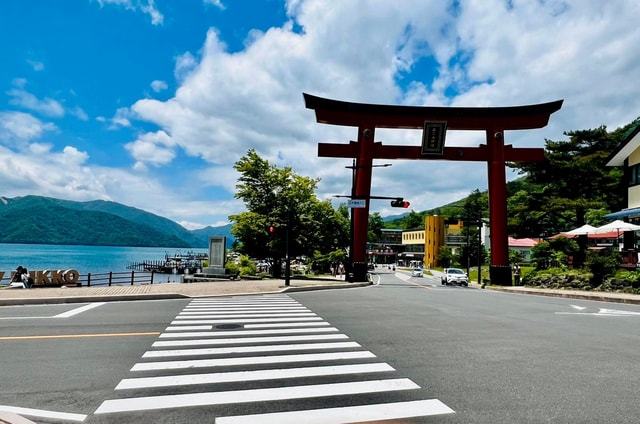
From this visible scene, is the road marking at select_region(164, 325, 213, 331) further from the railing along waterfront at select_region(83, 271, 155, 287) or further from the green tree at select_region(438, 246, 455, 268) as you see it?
the green tree at select_region(438, 246, 455, 268)

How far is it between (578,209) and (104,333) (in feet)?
124

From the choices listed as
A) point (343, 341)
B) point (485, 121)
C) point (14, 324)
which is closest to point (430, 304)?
point (343, 341)

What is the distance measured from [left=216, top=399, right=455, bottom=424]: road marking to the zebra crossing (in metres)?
0.01

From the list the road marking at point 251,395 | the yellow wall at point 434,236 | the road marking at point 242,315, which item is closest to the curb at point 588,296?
the road marking at point 242,315

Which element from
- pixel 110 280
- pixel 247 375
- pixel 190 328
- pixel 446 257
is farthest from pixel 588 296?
pixel 446 257

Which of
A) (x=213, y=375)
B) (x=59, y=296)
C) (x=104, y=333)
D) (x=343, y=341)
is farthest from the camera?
(x=59, y=296)

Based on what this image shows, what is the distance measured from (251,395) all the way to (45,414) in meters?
2.31

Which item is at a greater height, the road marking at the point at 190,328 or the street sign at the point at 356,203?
the street sign at the point at 356,203

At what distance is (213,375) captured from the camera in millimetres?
5891

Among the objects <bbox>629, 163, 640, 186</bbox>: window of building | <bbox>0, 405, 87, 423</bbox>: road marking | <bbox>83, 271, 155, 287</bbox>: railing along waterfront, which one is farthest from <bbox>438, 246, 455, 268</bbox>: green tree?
A: <bbox>0, 405, 87, 423</bbox>: road marking

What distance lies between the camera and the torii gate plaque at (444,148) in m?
27.9

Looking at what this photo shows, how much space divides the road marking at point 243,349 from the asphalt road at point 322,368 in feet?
0.07

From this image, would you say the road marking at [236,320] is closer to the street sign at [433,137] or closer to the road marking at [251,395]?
the road marking at [251,395]

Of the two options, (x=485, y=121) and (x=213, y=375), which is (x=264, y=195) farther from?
(x=213, y=375)
